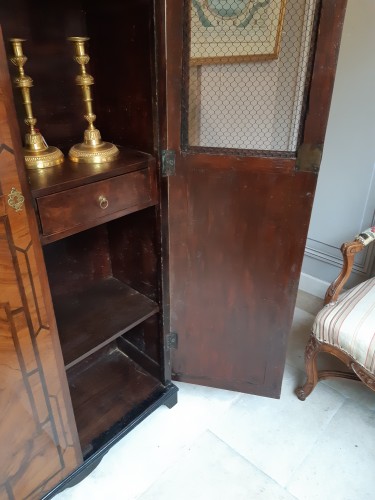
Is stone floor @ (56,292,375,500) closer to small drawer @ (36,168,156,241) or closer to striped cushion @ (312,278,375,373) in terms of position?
striped cushion @ (312,278,375,373)

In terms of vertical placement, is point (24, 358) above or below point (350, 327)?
above

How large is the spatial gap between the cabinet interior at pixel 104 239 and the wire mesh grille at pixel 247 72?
14 cm

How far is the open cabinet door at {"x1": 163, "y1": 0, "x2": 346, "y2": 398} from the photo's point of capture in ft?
3.17

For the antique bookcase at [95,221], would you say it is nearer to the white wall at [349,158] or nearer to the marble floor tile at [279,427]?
the marble floor tile at [279,427]

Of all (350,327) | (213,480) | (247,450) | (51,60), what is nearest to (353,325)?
(350,327)

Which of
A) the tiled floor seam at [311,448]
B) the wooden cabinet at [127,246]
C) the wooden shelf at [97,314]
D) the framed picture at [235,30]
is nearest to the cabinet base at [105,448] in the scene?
the wooden cabinet at [127,246]

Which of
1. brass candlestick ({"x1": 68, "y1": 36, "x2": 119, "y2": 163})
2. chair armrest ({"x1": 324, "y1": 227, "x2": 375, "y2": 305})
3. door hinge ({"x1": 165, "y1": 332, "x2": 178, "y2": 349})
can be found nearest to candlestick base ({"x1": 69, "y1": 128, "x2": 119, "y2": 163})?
brass candlestick ({"x1": 68, "y1": 36, "x2": 119, "y2": 163})

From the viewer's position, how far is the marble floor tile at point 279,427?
1.29 m

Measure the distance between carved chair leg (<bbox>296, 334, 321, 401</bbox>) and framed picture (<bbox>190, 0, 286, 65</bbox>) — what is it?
3.11ft

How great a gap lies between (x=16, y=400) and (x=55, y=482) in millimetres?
363

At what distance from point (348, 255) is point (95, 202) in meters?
0.88

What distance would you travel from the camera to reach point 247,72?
106cm

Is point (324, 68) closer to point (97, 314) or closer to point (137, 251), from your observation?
point (137, 251)

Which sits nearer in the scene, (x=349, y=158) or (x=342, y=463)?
(x=342, y=463)
